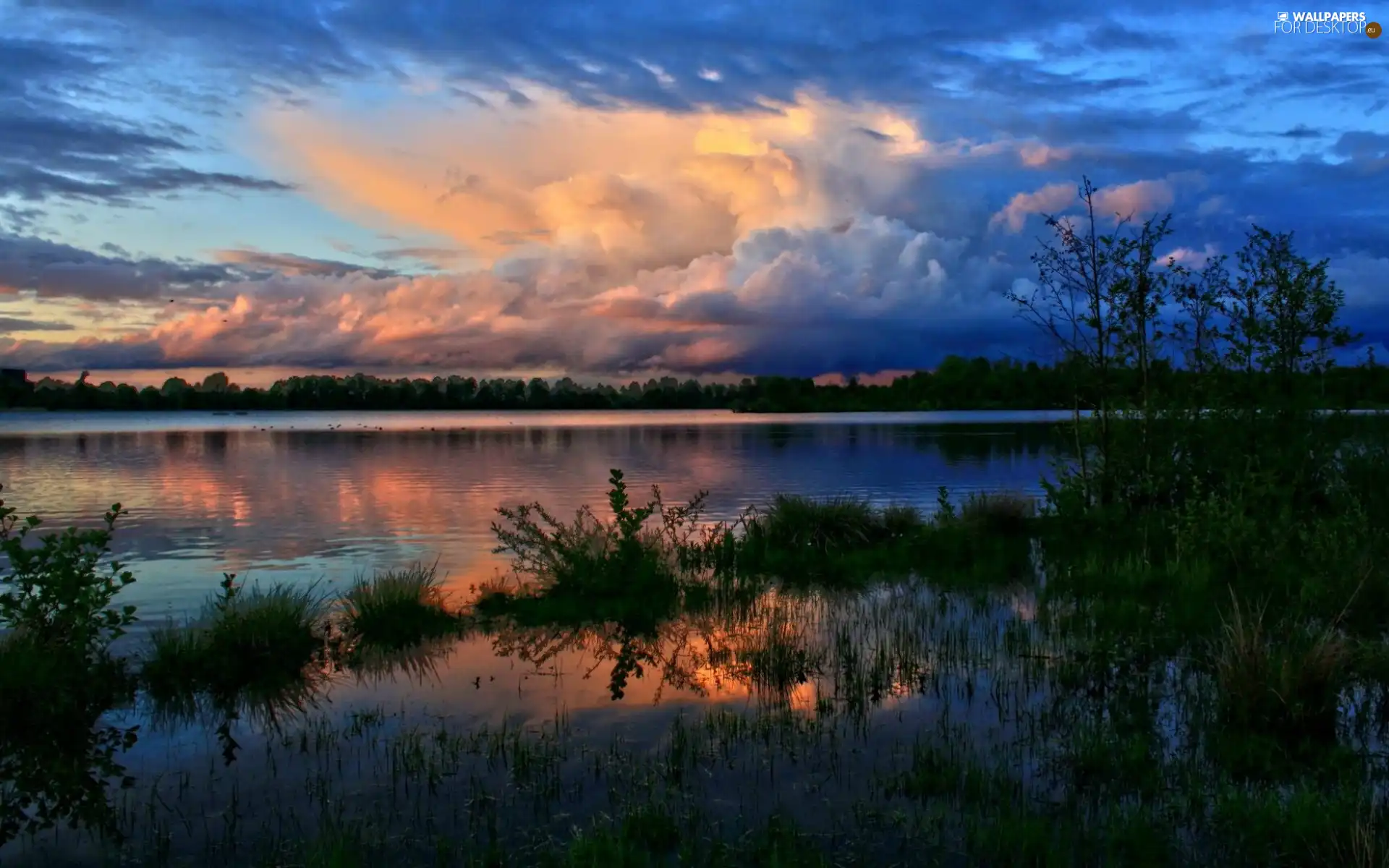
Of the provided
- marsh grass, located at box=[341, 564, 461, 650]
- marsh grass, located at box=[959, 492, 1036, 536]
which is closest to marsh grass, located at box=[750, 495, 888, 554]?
marsh grass, located at box=[959, 492, 1036, 536]

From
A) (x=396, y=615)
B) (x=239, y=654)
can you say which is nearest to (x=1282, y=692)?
(x=396, y=615)

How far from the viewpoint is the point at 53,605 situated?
9617 mm

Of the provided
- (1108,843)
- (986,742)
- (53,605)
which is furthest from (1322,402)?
(53,605)

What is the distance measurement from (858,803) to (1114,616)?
706 cm

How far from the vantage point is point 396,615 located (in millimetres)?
13469

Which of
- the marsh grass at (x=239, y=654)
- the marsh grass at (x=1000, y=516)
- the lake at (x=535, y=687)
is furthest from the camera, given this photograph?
the marsh grass at (x=1000, y=516)

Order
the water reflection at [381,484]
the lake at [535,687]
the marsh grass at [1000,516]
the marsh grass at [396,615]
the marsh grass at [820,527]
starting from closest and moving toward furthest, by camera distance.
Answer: the lake at [535,687]
the marsh grass at [396,615]
the marsh grass at [820,527]
the marsh grass at [1000,516]
the water reflection at [381,484]

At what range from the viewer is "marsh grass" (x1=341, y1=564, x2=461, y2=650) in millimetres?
12938

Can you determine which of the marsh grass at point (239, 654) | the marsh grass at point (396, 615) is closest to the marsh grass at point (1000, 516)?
the marsh grass at point (396, 615)

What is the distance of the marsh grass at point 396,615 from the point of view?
509 inches

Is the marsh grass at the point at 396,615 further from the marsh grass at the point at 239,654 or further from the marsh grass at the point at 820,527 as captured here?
the marsh grass at the point at 820,527

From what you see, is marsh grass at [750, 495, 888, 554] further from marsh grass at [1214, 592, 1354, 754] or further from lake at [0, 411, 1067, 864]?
marsh grass at [1214, 592, 1354, 754]

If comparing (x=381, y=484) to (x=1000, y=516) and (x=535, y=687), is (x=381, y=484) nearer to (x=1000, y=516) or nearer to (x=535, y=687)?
(x=1000, y=516)

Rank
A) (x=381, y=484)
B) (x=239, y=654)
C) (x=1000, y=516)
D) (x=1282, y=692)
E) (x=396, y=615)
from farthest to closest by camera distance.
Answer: (x=381, y=484), (x=1000, y=516), (x=396, y=615), (x=239, y=654), (x=1282, y=692)
